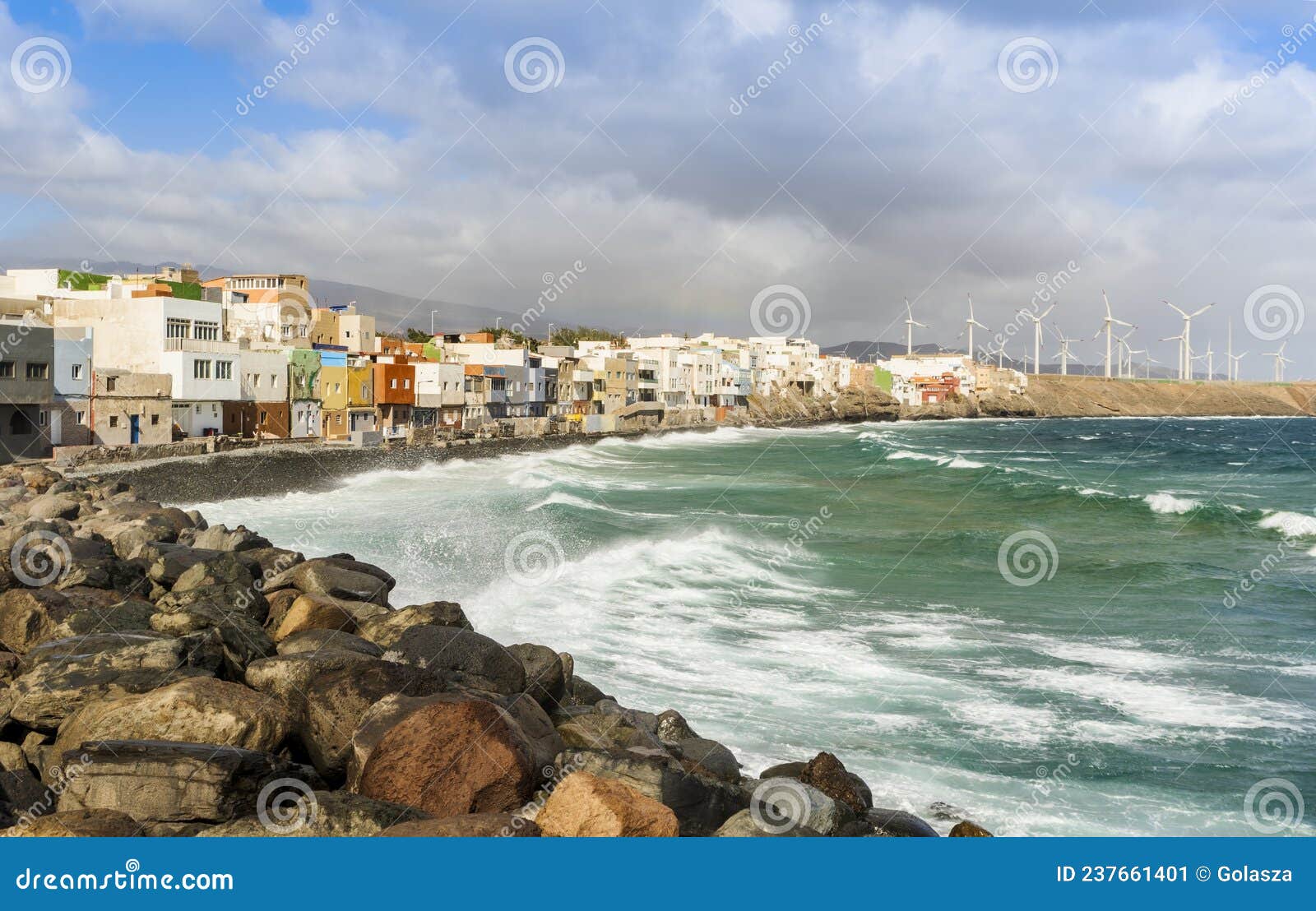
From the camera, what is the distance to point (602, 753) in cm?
831

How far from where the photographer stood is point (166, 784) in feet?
22.4

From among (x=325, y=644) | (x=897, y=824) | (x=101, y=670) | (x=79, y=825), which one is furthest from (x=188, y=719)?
(x=897, y=824)

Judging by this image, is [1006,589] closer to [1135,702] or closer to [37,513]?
[1135,702]

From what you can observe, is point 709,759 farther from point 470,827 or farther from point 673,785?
point 470,827

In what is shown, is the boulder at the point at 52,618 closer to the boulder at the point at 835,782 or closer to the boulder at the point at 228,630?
the boulder at the point at 228,630

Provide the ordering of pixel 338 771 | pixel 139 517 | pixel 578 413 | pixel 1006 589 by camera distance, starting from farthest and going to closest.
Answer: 1. pixel 578 413
2. pixel 1006 589
3. pixel 139 517
4. pixel 338 771

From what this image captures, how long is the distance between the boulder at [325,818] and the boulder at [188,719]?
0.91 m

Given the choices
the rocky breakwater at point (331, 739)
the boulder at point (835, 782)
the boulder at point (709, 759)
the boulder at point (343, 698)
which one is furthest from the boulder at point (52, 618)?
the boulder at point (835, 782)

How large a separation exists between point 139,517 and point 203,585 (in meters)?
9.01

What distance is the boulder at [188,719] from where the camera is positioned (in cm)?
759

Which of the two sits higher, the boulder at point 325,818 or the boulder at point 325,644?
the boulder at point 325,644

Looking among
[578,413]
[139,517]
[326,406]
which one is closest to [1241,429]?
[578,413]

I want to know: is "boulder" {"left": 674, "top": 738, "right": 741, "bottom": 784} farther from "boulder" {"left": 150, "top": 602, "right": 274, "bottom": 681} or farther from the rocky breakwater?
"boulder" {"left": 150, "top": 602, "right": 274, "bottom": 681}

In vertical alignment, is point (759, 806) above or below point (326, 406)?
below
